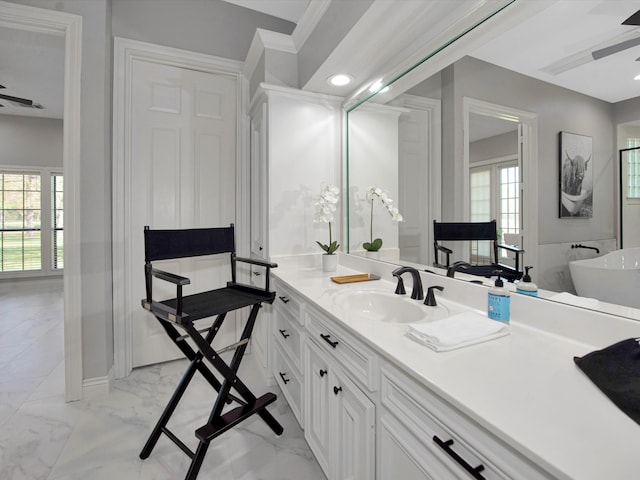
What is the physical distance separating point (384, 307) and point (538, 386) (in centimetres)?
85

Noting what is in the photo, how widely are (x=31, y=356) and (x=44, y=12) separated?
8.64 feet

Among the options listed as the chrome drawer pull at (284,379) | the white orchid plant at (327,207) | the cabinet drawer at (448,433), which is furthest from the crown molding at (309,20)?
the chrome drawer pull at (284,379)

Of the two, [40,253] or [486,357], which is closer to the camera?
[486,357]

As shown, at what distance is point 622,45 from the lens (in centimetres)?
87

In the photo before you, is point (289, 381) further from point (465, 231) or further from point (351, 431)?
point (465, 231)

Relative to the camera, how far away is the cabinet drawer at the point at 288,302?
158 cm

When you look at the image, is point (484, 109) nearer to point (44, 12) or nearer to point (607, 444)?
point (607, 444)

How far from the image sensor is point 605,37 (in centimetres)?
89

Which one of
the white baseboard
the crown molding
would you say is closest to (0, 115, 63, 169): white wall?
the white baseboard

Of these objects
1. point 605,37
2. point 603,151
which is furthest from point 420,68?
point 603,151

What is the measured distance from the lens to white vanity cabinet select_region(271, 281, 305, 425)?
160 centimetres

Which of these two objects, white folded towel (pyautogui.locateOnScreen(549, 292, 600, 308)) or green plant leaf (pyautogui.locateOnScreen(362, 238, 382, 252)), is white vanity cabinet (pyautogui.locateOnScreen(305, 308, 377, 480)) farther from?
green plant leaf (pyautogui.locateOnScreen(362, 238, 382, 252))

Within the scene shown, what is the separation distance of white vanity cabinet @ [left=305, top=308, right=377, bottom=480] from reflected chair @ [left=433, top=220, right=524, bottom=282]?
2.08ft

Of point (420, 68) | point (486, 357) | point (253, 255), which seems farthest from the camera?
point (253, 255)
